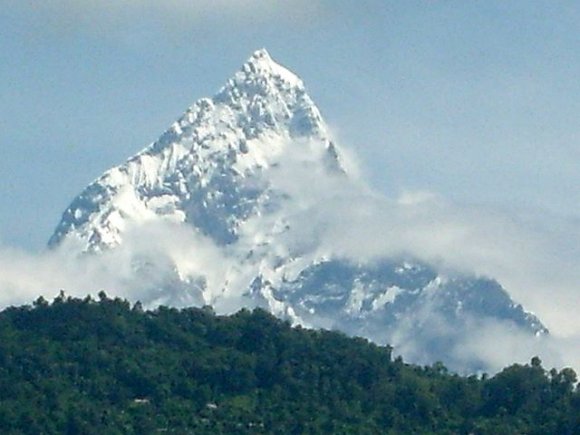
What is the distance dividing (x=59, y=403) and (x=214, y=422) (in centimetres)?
1047

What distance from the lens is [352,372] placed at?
19262 centimetres

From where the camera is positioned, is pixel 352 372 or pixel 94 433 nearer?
pixel 94 433

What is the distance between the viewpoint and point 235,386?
188250 millimetres

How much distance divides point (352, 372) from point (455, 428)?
12.0 meters

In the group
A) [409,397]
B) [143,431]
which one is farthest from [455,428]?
[143,431]

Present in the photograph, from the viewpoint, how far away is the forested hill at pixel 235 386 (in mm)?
179500

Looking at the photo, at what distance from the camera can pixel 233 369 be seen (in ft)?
621

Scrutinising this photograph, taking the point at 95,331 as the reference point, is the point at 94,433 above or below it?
below

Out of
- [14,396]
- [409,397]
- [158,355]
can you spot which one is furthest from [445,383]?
[14,396]

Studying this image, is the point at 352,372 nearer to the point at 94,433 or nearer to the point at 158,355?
the point at 158,355

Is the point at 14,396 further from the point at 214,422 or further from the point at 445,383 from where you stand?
the point at 445,383

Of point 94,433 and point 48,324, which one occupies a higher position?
point 48,324

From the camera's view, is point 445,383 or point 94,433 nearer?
point 94,433

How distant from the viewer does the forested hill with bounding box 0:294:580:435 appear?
589 feet
